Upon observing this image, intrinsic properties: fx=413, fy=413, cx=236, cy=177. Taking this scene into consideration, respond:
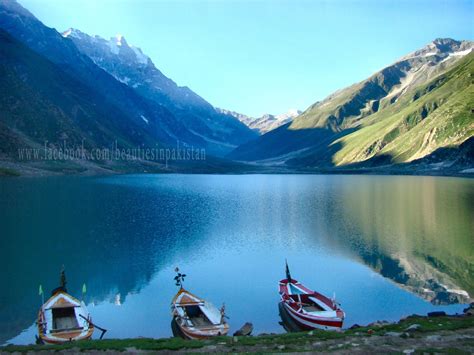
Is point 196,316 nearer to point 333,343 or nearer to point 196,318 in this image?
point 196,318

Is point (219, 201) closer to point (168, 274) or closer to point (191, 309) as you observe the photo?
point (168, 274)

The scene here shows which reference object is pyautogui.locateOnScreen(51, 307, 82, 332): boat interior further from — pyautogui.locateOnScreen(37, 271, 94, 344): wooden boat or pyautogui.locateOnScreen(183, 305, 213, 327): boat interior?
pyautogui.locateOnScreen(183, 305, 213, 327): boat interior

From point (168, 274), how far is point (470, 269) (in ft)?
118

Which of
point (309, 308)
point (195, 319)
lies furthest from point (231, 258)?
point (195, 319)

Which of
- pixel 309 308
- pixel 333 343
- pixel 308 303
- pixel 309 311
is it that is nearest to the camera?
pixel 333 343

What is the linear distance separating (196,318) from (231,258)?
2231cm

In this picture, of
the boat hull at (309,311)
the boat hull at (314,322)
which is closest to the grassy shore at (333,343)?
the boat hull at (314,322)

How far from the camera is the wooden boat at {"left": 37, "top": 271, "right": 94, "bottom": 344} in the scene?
28.6 m

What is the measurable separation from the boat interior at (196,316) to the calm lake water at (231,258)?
2.01 meters

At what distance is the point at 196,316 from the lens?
34.2 meters

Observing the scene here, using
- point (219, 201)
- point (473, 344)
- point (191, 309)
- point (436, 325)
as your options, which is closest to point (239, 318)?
point (191, 309)

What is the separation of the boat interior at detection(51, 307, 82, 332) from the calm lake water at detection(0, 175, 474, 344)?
6.24 feet

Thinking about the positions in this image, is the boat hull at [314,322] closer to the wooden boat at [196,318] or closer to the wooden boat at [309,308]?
the wooden boat at [309,308]

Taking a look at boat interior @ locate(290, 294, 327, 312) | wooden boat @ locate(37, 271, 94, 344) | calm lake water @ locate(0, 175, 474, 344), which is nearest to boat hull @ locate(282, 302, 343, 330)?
boat interior @ locate(290, 294, 327, 312)
